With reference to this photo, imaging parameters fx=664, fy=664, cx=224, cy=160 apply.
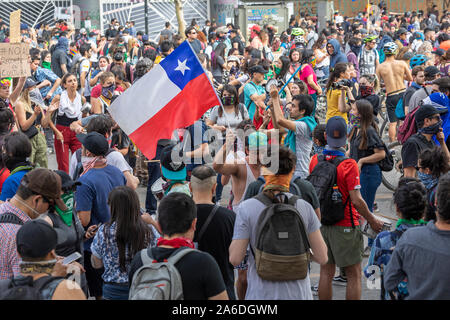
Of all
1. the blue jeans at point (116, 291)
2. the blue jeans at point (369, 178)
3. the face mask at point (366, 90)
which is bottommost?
the blue jeans at point (116, 291)

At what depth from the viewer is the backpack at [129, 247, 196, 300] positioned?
11.3 feet

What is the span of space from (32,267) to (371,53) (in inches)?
528

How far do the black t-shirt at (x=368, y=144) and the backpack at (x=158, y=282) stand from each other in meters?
4.09

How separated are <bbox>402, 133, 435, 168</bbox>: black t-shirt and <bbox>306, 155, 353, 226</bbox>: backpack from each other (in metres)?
1.40

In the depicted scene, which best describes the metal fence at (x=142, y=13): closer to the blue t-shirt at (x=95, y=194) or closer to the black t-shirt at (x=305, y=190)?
the blue t-shirt at (x=95, y=194)

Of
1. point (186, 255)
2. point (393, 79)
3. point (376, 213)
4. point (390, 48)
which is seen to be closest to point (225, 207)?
point (186, 255)

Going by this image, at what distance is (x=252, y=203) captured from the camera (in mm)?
4449

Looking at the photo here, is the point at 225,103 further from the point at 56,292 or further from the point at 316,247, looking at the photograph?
the point at 56,292

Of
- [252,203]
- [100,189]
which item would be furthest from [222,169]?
[252,203]

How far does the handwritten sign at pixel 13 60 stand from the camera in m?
8.61

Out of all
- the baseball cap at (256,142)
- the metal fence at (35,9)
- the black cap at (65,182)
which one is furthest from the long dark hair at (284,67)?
the metal fence at (35,9)

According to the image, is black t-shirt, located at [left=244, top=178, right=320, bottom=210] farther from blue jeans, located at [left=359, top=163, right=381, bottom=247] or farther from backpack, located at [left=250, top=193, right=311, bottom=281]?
blue jeans, located at [left=359, top=163, right=381, bottom=247]

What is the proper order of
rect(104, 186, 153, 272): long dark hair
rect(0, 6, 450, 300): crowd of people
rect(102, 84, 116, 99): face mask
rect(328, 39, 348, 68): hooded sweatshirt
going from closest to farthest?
1. rect(0, 6, 450, 300): crowd of people
2. rect(104, 186, 153, 272): long dark hair
3. rect(102, 84, 116, 99): face mask
4. rect(328, 39, 348, 68): hooded sweatshirt

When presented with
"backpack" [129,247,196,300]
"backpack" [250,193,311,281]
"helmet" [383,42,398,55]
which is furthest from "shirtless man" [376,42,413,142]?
"backpack" [129,247,196,300]
